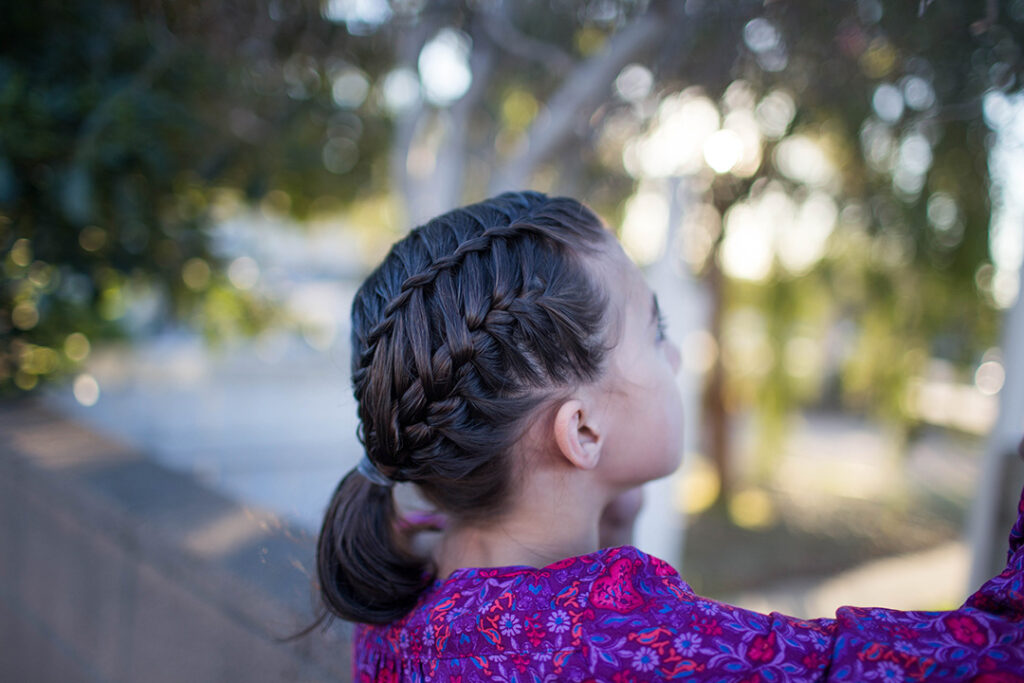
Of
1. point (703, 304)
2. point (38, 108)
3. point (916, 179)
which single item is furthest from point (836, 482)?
point (38, 108)

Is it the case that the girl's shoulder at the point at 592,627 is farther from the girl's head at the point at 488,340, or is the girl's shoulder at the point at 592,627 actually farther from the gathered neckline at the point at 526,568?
the girl's head at the point at 488,340

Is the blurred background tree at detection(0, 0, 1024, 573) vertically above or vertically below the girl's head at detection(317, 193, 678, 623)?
above

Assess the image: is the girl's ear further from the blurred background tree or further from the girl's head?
the blurred background tree

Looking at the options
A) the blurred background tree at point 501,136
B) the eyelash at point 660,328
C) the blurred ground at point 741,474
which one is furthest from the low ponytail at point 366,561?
the blurred ground at point 741,474

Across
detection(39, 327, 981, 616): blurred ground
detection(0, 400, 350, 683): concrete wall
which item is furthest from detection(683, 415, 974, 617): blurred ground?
Answer: detection(0, 400, 350, 683): concrete wall

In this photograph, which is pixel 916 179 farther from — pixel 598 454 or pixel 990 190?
pixel 598 454

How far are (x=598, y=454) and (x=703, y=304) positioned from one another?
6.06 m

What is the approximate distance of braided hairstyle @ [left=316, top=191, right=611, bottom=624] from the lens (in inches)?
34.2

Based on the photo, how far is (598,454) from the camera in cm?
95

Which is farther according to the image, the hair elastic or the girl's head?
the hair elastic

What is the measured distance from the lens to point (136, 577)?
1854 millimetres

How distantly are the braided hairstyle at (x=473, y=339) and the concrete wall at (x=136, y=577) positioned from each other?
2.22 feet

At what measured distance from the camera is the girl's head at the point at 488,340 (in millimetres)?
872

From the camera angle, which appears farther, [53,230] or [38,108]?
[53,230]
